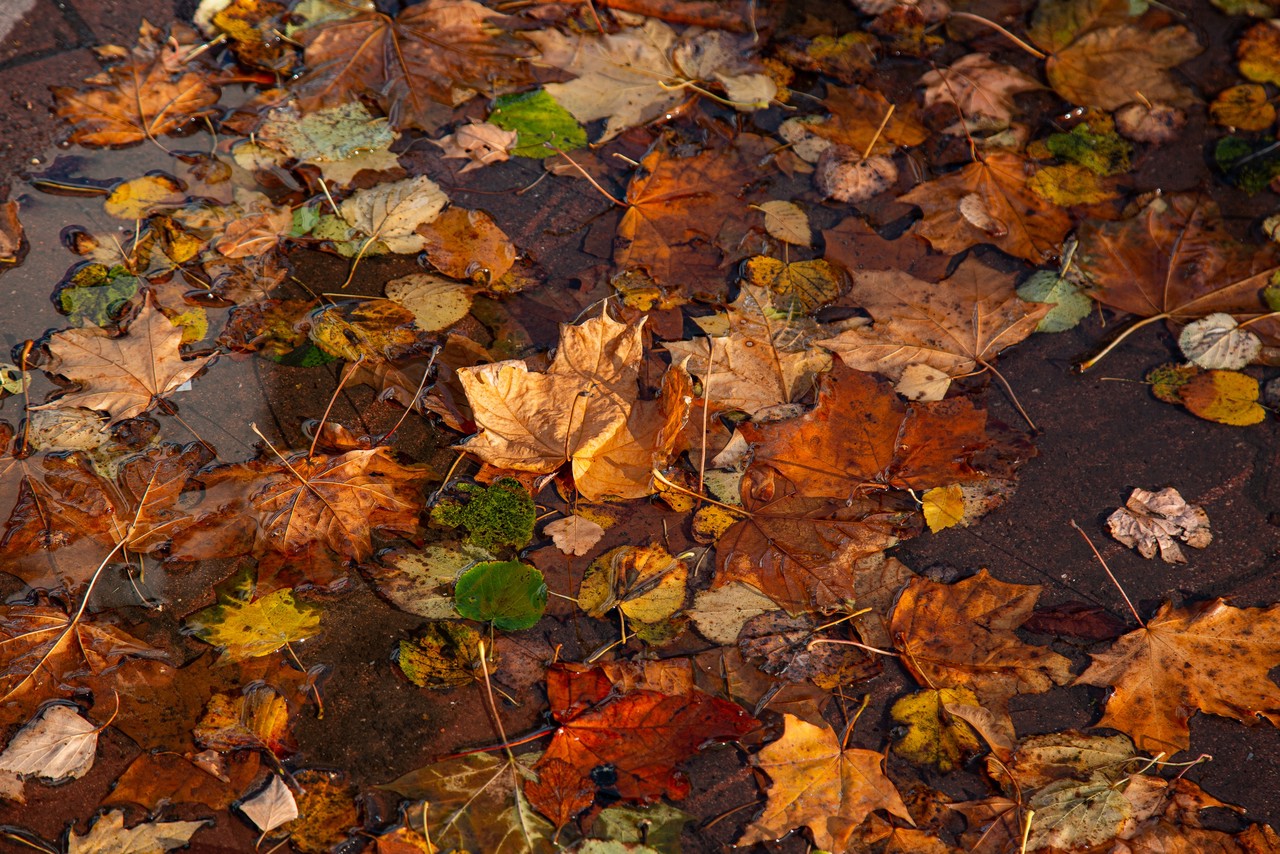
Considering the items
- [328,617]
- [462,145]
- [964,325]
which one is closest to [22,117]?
[462,145]

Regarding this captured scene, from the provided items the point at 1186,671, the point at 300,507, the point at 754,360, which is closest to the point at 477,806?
the point at 300,507

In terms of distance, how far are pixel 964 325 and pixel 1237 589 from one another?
93cm

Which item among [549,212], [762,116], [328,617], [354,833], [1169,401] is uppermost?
[762,116]

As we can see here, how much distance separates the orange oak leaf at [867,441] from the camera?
2121 mm

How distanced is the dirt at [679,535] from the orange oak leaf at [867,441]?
0.49 feet

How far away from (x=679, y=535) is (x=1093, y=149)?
6.42 ft

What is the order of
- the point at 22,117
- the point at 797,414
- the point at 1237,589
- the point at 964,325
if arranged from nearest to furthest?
the point at 1237,589, the point at 797,414, the point at 964,325, the point at 22,117

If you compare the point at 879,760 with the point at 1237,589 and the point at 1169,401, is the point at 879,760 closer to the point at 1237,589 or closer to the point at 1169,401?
the point at 1237,589

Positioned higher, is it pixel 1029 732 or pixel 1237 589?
pixel 1237 589

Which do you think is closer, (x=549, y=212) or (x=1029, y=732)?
(x=1029, y=732)

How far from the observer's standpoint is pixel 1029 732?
6.26ft

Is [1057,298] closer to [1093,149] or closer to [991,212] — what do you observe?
[991,212]

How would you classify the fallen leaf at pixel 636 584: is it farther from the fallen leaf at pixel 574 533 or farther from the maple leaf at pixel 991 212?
the maple leaf at pixel 991 212

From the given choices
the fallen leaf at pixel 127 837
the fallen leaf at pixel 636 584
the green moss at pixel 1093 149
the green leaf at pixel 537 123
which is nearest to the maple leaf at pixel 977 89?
the green moss at pixel 1093 149
